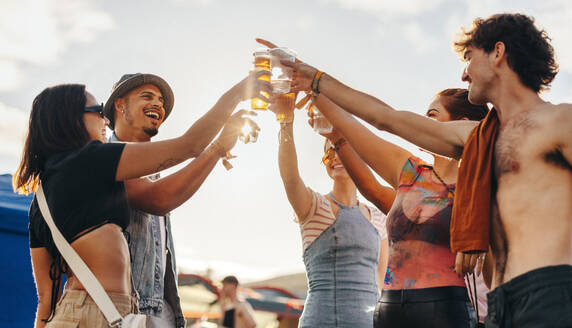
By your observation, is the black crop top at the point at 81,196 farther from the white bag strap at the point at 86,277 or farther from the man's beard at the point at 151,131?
the man's beard at the point at 151,131

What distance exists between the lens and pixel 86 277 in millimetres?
2582

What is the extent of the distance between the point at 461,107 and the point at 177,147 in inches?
73.9

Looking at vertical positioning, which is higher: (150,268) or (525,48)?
(525,48)

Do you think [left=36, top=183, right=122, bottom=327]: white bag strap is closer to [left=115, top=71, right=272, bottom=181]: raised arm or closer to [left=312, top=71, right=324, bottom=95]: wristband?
[left=115, top=71, right=272, bottom=181]: raised arm

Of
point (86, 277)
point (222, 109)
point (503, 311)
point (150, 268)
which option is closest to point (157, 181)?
point (150, 268)

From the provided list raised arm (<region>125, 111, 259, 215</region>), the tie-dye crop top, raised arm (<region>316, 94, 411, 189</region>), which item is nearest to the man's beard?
raised arm (<region>125, 111, 259, 215</region>)

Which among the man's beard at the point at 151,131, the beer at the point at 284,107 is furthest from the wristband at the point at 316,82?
the man's beard at the point at 151,131

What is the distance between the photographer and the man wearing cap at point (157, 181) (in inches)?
125

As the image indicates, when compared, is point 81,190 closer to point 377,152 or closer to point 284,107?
point 377,152

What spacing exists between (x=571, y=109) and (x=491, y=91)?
457mm

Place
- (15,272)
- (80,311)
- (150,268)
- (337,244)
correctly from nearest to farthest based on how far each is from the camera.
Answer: (80,311)
(150,268)
(337,244)
(15,272)

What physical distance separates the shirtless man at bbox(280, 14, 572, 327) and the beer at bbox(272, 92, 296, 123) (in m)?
1.32

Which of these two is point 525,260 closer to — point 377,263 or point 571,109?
point 571,109

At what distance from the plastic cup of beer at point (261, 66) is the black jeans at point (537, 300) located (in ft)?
6.40
